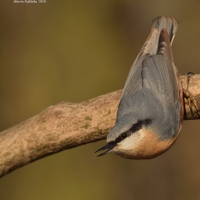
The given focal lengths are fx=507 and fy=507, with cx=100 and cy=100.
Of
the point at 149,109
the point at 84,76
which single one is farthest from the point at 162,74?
the point at 84,76

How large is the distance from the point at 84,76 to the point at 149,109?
1.85 metres

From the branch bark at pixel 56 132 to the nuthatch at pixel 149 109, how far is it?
18 cm

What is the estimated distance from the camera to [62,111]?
324 centimetres

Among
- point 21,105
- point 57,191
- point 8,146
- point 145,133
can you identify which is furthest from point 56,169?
point 145,133

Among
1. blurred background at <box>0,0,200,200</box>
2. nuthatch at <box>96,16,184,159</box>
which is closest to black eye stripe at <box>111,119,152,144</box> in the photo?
nuthatch at <box>96,16,184,159</box>

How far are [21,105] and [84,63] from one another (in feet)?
2.41

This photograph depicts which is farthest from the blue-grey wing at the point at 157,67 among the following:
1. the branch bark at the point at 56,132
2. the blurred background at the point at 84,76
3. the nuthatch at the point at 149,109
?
the blurred background at the point at 84,76

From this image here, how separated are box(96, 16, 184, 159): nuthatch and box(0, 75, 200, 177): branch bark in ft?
0.60

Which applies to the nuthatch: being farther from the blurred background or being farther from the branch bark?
the blurred background

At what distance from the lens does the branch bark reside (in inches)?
126

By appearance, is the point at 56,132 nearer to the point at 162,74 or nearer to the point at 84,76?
the point at 162,74

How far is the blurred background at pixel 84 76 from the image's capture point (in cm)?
→ 460

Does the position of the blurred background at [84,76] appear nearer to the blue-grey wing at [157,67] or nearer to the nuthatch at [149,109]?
the blue-grey wing at [157,67]

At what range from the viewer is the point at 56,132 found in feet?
10.5
